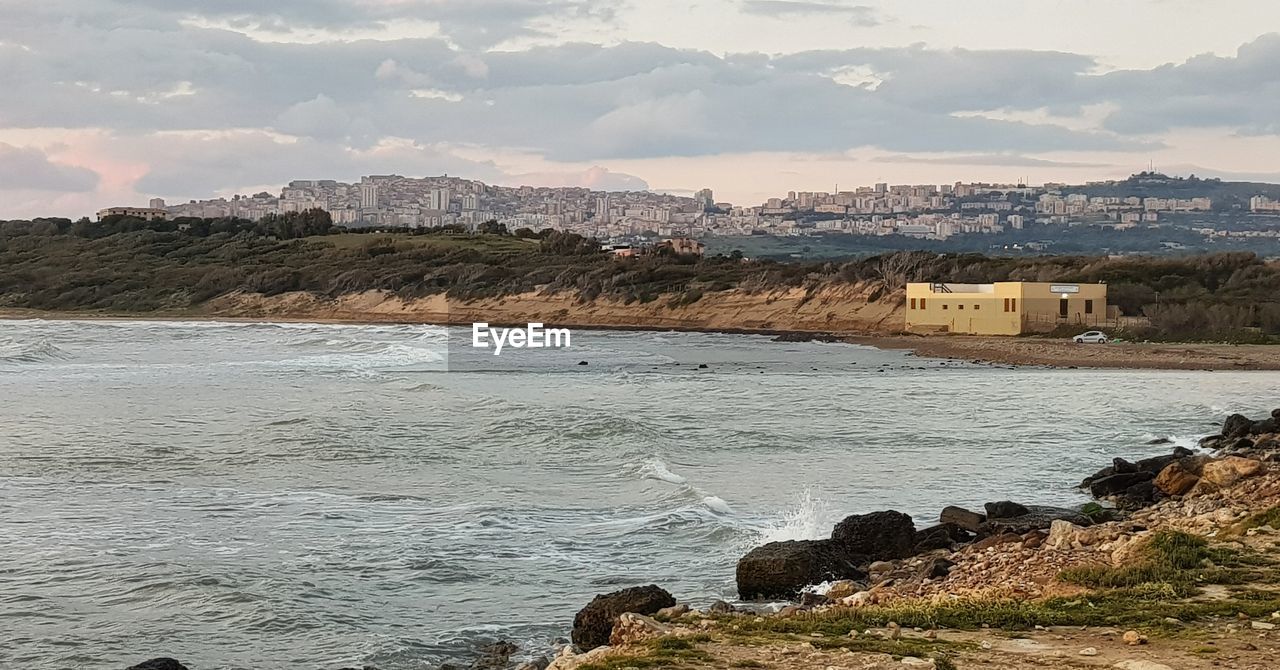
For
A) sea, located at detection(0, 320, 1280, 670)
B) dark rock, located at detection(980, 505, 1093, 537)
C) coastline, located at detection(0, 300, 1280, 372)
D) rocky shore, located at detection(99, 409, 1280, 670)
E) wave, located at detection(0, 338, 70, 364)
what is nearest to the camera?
rocky shore, located at detection(99, 409, 1280, 670)

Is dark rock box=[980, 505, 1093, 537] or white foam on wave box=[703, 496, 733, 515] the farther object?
white foam on wave box=[703, 496, 733, 515]

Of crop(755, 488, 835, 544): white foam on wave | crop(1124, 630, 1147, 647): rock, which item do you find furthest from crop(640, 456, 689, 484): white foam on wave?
crop(1124, 630, 1147, 647): rock

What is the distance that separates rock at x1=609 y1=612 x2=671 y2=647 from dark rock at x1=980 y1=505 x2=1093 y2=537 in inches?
207

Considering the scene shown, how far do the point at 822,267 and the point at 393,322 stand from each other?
30.2 m

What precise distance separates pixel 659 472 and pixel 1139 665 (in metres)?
13.4

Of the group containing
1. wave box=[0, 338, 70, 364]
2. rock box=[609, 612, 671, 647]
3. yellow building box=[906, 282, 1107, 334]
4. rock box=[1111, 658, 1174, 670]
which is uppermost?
yellow building box=[906, 282, 1107, 334]

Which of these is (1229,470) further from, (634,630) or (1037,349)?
(1037,349)

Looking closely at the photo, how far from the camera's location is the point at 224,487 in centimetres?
1847

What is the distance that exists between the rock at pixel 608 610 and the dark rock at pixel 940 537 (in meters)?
3.93

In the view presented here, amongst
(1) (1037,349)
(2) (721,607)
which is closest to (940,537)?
(2) (721,607)

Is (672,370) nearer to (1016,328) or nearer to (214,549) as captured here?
(1016,328)

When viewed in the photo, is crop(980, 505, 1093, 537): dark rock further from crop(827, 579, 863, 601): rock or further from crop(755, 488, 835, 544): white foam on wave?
crop(827, 579, 863, 601): rock

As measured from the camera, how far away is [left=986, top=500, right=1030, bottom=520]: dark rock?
1498cm

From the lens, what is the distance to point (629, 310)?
88.9m
